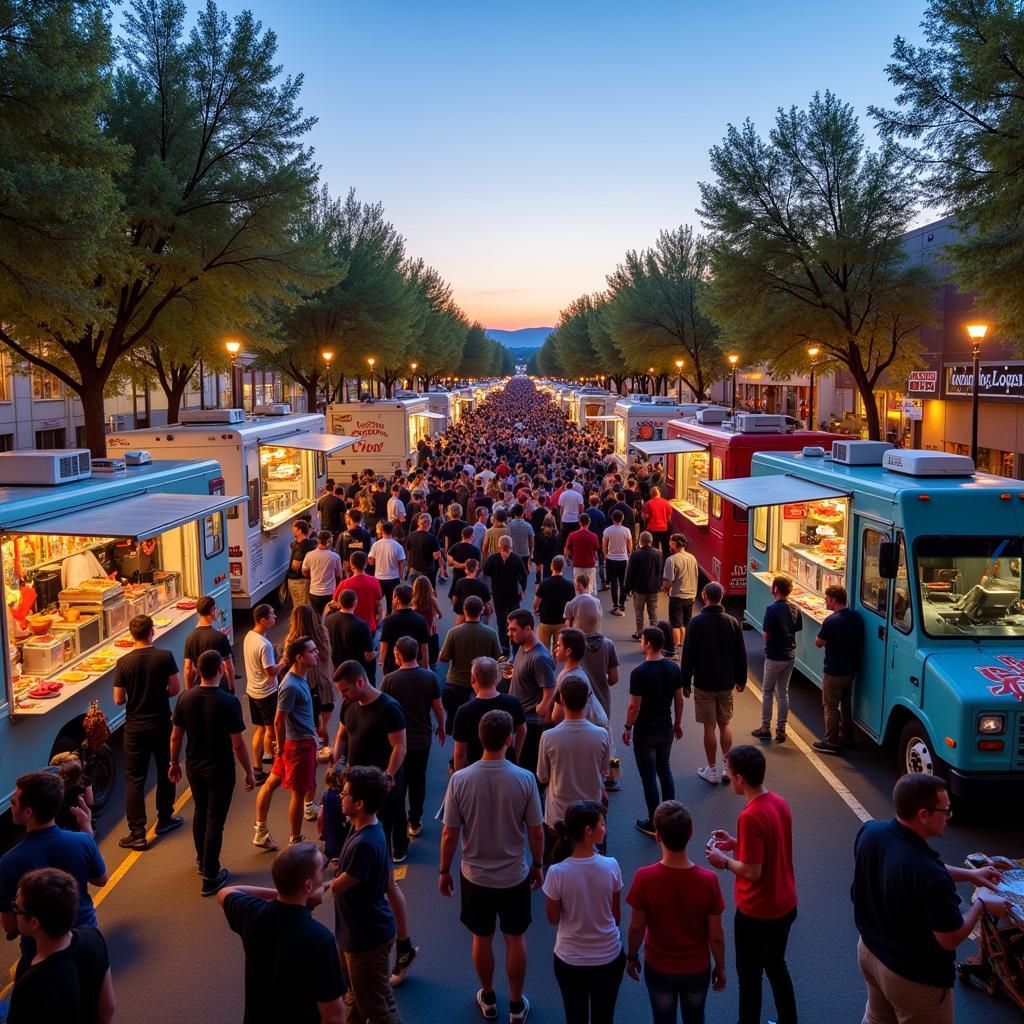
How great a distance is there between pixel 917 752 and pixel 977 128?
12.0 meters

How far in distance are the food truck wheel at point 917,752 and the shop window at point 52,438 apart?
33.3m

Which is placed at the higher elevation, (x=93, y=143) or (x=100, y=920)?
(x=93, y=143)

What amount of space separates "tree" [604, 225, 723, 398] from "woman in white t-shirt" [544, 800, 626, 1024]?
134ft

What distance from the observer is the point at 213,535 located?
39.9 feet

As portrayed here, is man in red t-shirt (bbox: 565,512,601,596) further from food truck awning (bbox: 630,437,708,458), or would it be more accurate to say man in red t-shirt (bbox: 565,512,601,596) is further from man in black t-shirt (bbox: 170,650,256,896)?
man in black t-shirt (bbox: 170,650,256,896)

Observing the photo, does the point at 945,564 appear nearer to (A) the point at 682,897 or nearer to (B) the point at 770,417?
(A) the point at 682,897

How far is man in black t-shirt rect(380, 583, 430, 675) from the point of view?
843 centimetres

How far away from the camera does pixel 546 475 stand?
1036 inches

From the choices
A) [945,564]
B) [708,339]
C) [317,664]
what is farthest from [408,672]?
[708,339]

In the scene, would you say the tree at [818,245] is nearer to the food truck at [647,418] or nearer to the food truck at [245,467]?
the food truck at [647,418]

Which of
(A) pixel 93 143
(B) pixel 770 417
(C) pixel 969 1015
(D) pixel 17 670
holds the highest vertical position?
(A) pixel 93 143

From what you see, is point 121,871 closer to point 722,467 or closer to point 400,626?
point 400,626

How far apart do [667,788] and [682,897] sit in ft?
10.6

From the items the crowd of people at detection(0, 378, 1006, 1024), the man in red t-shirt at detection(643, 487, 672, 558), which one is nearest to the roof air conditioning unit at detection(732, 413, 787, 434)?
the man in red t-shirt at detection(643, 487, 672, 558)
